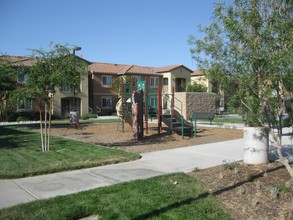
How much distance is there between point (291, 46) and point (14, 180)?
19.5ft

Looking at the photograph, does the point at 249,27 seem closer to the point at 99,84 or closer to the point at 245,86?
the point at 245,86

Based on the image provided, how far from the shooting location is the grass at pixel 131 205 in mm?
4609

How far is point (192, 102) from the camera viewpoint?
3297 cm

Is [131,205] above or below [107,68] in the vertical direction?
below

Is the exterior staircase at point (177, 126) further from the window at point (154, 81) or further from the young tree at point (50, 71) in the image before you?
the window at point (154, 81)

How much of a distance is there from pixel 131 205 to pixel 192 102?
2852 centimetres

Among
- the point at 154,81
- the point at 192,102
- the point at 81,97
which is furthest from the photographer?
the point at 154,81

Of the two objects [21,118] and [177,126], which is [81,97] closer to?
[21,118]

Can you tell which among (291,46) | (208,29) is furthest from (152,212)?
(208,29)

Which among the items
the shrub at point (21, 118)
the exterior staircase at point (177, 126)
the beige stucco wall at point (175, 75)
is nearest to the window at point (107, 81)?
the beige stucco wall at point (175, 75)

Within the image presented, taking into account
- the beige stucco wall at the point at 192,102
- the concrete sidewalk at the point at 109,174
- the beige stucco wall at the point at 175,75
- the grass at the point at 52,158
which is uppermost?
the beige stucco wall at the point at 175,75

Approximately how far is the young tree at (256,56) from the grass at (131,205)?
75.5 inches

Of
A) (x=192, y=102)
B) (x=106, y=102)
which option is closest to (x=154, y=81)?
(x=106, y=102)

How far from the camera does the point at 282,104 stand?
231 inches
